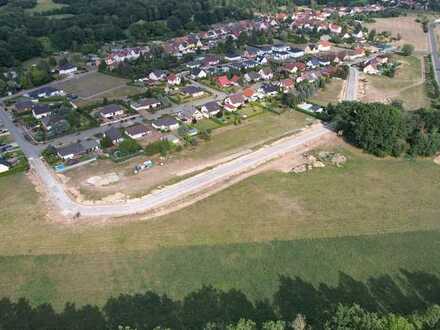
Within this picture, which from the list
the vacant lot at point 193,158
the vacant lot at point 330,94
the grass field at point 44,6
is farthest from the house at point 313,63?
the grass field at point 44,6

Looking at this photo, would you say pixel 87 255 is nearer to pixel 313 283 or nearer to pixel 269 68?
pixel 313 283

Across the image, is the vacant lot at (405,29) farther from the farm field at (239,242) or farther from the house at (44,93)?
the house at (44,93)

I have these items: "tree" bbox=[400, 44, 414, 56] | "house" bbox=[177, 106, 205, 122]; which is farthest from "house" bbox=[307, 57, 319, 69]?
"house" bbox=[177, 106, 205, 122]

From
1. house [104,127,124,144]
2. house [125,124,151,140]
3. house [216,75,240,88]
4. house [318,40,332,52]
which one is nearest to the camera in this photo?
house [104,127,124,144]

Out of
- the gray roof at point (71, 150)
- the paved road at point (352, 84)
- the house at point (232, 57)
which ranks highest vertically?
the house at point (232, 57)

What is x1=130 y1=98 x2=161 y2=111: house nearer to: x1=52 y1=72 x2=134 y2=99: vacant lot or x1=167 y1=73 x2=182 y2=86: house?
x1=167 y1=73 x2=182 y2=86: house

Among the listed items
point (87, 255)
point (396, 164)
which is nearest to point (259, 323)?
point (87, 255)

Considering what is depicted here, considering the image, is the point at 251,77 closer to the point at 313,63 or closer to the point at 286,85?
the point at 286,85
